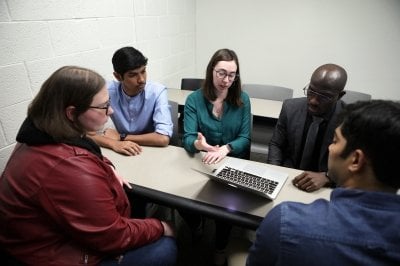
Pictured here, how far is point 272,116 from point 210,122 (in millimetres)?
710

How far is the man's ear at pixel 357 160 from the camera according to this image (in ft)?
2.27

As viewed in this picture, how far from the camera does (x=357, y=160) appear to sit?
2.31ft

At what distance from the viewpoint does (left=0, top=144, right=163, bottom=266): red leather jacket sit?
35.5 inches

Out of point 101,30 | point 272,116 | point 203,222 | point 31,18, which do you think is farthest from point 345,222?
point 101,30

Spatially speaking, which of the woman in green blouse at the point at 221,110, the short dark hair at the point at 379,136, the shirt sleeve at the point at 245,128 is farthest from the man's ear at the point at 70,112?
the shirt sleeve at the point at 245,128

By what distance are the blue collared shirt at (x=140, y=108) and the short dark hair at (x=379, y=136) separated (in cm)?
128

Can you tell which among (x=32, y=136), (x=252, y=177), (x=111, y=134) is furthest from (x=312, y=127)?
(x=32, y=136)

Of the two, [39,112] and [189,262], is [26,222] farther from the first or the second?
[189,262]

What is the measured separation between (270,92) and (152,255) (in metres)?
2.19

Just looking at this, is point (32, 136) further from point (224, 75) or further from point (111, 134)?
point (224, 75)

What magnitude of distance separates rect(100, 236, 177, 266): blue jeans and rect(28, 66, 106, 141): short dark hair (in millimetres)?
546

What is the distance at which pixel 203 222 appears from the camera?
6.77 ft

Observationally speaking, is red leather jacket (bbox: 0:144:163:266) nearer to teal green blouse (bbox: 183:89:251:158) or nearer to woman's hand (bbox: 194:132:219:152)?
woman's hand (bbox: 194:132:219:152)

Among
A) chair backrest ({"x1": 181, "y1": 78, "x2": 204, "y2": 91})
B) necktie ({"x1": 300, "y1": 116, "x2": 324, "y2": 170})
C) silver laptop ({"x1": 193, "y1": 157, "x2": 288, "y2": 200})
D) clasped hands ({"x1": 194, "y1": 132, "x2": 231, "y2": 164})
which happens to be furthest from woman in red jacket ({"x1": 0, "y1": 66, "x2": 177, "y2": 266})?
chair backrest ({"x1": 181, "y1": 78, "x2": 204, "y2": 91})
